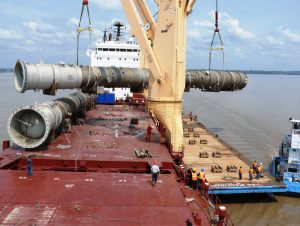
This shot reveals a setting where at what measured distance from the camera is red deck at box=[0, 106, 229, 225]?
31.9ft

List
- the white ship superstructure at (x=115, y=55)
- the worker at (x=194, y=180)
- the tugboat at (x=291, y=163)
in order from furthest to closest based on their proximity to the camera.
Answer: the white ship superstructure at (x=115, y=55), the tugboat at (x=291, y=163), the worker at (x=194, y=180)

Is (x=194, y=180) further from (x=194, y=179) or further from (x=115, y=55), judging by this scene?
(x=115, y=55)

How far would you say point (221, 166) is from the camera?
928 inches

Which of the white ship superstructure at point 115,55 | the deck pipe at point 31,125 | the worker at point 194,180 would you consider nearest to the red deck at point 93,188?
the deck pipe at point 31,125

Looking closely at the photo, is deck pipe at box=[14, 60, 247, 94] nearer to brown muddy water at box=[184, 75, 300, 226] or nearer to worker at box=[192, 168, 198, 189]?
worker at box=[192, 168, 198, 189]

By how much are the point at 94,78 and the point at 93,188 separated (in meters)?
10.8

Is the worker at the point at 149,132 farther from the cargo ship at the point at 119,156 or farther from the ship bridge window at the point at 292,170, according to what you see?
the ship bridge window at the point at 292,170

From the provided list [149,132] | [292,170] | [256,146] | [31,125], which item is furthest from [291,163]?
[31,125]

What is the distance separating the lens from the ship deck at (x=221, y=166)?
1981cm

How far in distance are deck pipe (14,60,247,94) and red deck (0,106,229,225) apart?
3.13m

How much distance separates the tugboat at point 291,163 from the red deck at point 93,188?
8.98 m

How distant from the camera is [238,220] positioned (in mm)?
19016

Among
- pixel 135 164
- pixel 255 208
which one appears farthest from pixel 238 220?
pixel 135 164

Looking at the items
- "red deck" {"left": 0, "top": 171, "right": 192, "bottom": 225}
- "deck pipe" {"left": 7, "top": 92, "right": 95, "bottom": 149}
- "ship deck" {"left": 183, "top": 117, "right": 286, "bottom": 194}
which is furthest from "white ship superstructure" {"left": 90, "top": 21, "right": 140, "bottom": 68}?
"red deck" {"left": 0, "top": 171, "right": 192, "bottom": 225}
